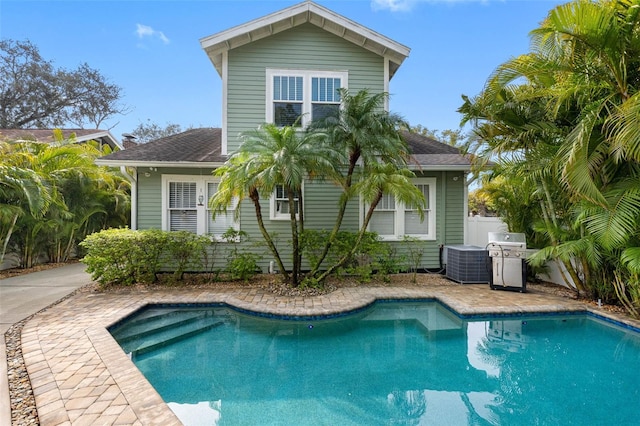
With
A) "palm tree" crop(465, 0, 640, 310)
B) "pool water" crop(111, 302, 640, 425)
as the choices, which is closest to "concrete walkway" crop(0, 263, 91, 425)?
"pool water" crop(111, 302, 640, 425)

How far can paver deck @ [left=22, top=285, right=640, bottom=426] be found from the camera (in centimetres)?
304

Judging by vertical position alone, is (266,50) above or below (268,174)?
above

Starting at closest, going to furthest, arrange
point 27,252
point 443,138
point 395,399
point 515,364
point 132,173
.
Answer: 1. point 395,399
2. point 515,364
3. point 132,173
4. point 27,252
5. point 443,138

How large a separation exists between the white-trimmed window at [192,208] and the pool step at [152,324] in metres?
3.11

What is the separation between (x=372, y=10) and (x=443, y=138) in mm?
19885

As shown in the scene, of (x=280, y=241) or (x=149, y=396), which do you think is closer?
(x=149, y=396)

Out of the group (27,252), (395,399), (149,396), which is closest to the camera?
(149,396)

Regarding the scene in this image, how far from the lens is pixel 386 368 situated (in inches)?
178

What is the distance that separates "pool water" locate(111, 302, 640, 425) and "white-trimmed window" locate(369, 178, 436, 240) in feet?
11.3

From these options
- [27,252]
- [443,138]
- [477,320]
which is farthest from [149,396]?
[443,138]

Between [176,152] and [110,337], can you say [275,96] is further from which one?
[110,337]

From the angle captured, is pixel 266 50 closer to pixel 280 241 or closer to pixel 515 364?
pixel 280 241

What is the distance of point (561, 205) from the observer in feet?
23.7

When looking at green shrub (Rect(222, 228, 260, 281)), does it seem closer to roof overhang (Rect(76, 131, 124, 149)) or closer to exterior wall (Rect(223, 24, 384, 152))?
exterior wall (Rect(223, 24, 384, 152))
